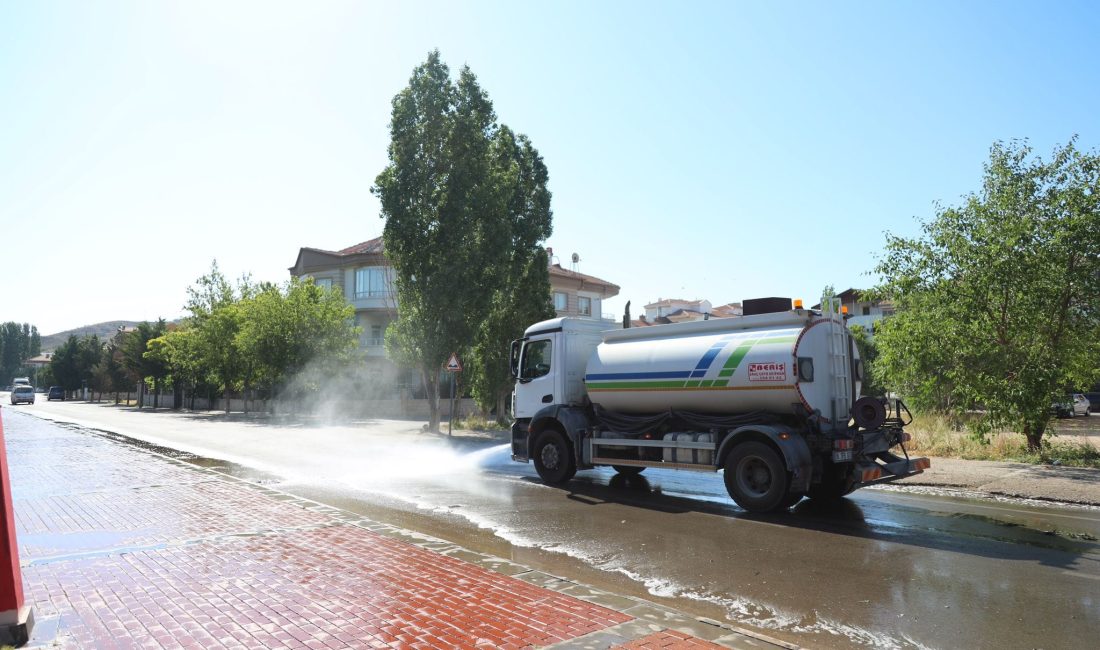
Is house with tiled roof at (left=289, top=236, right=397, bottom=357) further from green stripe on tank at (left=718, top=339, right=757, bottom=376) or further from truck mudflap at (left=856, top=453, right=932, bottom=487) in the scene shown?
truck mudflap at (left=856, top=453, right=932, bottom=487)

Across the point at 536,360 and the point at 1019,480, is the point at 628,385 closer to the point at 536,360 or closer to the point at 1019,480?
the point at 536,360

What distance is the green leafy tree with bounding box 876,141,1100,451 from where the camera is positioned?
13.4m

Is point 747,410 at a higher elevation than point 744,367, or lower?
lower

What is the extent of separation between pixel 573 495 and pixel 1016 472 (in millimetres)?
7772

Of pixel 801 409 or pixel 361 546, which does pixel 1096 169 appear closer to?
pixel 801 409

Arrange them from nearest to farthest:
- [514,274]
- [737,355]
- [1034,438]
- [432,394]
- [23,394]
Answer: [737,355], [1034,438], [514,274], [432,394], [23,394]

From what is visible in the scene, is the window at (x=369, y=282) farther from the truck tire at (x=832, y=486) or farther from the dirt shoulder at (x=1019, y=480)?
the truck tire at (x=832, y=486)

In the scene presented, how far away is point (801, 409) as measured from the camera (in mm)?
9781

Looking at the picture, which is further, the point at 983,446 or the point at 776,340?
the point at 983,446

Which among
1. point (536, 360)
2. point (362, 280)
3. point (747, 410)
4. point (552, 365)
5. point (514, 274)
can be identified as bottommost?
point (747, 410)

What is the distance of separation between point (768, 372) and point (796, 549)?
2.89m

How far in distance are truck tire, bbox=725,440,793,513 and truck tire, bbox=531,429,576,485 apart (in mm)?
3213

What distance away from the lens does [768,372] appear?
32.1ft

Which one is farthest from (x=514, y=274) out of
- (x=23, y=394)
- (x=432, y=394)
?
(x=23, y=394)
